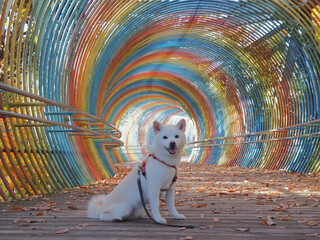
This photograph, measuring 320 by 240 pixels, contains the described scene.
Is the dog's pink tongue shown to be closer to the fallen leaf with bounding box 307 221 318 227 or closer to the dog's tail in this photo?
the dog's tail

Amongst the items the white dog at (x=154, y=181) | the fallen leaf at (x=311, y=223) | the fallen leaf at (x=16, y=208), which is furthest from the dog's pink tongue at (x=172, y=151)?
the fallen leaf at (x=16, y=208)

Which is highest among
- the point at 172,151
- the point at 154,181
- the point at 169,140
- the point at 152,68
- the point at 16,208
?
the point at 152,68

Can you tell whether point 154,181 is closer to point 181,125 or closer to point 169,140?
point 169,140

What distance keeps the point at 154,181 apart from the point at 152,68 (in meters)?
21.7

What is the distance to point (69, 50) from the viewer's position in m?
10.7

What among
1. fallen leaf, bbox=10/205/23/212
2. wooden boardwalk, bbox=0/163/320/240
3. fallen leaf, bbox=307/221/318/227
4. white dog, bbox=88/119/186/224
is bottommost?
fallen leaf, bbox=10/205/23/212

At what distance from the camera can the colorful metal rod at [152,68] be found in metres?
8.12

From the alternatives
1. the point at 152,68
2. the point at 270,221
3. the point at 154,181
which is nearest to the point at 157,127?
the point at 154,181

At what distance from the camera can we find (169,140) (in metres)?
4.58

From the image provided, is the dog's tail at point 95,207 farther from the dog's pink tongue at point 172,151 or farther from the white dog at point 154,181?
the dog's pink tongue at point 172,151

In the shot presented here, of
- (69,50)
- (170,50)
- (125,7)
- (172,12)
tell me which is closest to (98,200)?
(69,50)

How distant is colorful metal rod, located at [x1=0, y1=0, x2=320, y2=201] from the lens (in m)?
8.12

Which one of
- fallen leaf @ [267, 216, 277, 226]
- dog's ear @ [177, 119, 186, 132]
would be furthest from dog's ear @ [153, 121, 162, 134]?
fallen leaf @ [267, 216, 277, 226]

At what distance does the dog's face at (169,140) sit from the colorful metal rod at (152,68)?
2.66 meters
